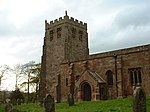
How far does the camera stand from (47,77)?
44.9m

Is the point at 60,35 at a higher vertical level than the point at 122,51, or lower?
higher

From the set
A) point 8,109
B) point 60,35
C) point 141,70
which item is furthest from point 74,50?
point 8,109

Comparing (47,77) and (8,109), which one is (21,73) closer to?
(47,77)

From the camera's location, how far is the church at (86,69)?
31.5 m

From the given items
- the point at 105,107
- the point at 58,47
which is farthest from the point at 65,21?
the point at 105,107

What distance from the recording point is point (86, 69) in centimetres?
3550

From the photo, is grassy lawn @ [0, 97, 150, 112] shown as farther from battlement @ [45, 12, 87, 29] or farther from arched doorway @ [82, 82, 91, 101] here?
battlement @ [45, 12, 87, 29]

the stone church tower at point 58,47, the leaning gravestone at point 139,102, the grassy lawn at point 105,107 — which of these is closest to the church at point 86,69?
the stone church tower at point 58,47

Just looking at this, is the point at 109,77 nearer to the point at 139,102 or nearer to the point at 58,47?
the point at 58,47

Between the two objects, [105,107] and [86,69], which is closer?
[105,107]

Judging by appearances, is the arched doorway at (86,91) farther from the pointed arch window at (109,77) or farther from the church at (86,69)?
the pointed arch window at (109,77)

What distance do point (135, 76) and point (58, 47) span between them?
17267 millimetres

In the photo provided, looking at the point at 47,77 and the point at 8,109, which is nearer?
the point at 8,109

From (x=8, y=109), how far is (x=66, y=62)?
1386 centimetres
